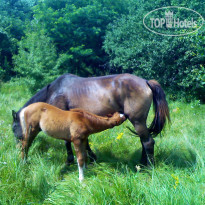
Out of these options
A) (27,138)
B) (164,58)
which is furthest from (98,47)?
(27,138)

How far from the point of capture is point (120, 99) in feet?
13.0

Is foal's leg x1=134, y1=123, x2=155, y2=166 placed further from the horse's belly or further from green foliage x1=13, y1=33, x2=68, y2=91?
green foliage x1=13, y1=33, x2=68, y2=91

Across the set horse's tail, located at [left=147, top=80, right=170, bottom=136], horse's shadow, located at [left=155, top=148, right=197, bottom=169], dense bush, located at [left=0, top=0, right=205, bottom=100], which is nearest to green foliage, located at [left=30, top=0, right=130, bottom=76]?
dense bush, located at [left=0, top=0, right=205, bottom=100]

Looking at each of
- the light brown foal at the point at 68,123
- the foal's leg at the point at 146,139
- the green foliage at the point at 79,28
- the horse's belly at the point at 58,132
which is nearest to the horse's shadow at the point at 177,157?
the foal's leg at the point at 146,139

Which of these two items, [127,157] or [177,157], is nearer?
[177,157]

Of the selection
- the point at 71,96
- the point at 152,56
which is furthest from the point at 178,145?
the point at 152,56

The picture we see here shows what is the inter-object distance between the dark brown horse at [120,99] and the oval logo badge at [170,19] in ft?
20.6

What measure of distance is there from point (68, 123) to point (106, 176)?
39.0 inches

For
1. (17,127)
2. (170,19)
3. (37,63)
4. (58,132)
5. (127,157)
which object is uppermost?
(170,19)

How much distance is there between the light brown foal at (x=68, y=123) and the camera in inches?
132

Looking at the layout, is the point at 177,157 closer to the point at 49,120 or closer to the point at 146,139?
the point at 146,139

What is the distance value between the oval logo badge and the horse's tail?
6.16 metres

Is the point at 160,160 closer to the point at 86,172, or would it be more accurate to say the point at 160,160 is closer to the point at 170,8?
the point at 86,172

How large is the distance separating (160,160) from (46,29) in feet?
39.1
